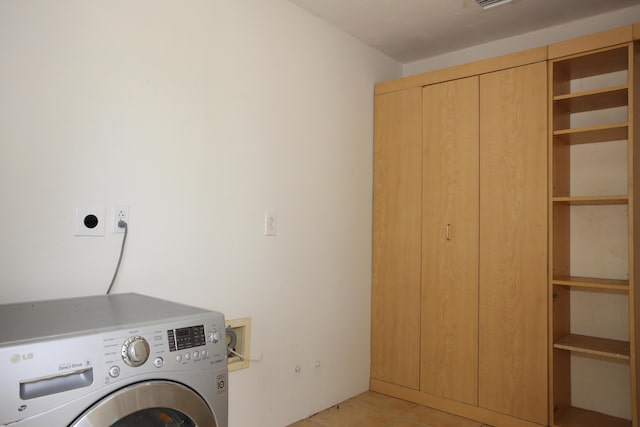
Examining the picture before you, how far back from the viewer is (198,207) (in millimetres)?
2004

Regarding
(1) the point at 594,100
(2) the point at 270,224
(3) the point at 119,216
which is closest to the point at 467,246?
(1) the point at 594,100

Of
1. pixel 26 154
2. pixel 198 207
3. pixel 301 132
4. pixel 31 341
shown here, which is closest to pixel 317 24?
pixel 301 132

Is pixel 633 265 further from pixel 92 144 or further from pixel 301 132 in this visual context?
pixel 92 144

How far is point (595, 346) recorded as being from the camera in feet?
7.43

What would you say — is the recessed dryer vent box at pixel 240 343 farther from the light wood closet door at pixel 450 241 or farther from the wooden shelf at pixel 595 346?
the wooden shelf at pixel 595 346

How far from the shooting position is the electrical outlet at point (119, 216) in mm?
1708

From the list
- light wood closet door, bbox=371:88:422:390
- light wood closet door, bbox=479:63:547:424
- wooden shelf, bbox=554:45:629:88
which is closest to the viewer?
wooden shelf, bbox=554:45:629:88

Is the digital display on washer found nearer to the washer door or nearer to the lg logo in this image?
the washer door

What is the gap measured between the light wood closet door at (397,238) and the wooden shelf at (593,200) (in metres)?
0.83

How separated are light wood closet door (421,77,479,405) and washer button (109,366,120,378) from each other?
2142 mm

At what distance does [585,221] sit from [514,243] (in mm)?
506

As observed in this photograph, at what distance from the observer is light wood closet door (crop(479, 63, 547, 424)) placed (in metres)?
2.38

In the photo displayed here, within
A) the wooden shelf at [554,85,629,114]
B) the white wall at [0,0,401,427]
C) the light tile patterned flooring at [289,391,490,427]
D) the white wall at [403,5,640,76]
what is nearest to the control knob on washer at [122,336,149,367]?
the white wall at [0,0,401,427]

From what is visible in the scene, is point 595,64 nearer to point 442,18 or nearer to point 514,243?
point 442,18
